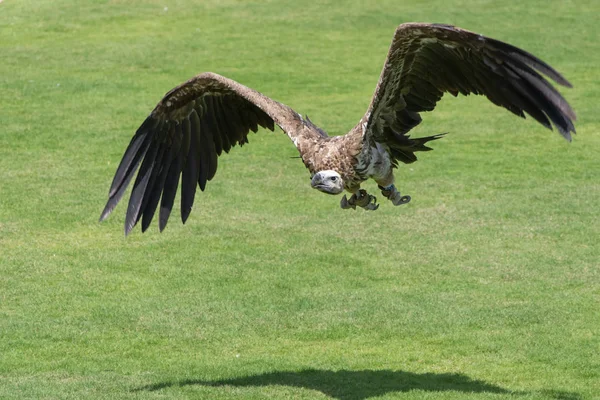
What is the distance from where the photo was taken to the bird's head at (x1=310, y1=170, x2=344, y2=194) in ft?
32.9

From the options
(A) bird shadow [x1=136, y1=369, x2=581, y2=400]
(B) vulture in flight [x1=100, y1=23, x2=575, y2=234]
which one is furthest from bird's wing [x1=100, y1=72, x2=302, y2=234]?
(A) bird shadow [x1=136, y1=369, x2=581, y2=400]

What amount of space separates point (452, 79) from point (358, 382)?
3.30 meters

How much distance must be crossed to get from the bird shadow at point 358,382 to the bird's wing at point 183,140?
191cm

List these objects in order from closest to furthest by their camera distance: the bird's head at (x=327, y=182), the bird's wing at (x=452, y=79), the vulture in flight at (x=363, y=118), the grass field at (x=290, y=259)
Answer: the bird's wing at (x=452, y=79), the vulture in flight at (x=363, y=118), the bird's head at (x=327, y=182), the grass field at (x=290, y=259)

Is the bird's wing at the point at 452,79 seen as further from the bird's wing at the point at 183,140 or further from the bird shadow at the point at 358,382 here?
the bird shadow at the point at 358,382

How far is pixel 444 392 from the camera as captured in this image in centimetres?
1082

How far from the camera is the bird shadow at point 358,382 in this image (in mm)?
10875

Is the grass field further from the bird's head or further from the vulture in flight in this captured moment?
the bird's head

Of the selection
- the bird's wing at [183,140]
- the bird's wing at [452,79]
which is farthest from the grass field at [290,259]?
the bird's wing at [452,79]

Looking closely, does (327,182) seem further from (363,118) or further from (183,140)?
(183,140)

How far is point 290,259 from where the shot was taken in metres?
15.0

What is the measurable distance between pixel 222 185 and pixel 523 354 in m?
7.99

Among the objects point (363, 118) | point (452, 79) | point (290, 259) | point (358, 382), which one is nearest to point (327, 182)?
point (363, 118)

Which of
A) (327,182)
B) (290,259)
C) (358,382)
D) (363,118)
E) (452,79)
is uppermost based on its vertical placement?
(452,79)
